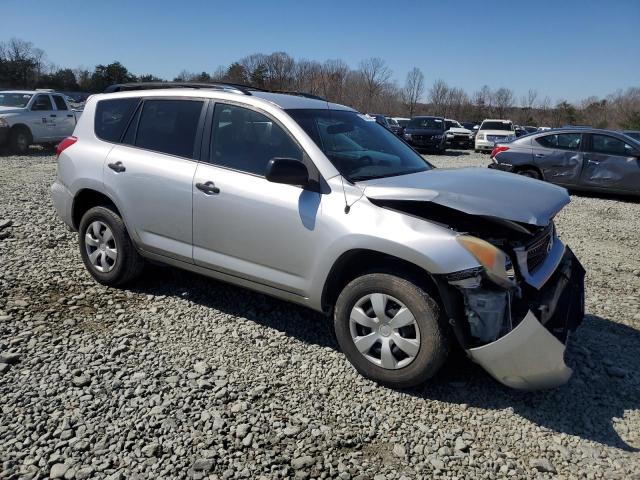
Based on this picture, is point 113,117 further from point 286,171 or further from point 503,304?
point 503,304

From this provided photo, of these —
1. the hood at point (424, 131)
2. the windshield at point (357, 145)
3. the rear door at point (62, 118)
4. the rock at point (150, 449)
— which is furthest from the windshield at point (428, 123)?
the rock at point (150, 449)

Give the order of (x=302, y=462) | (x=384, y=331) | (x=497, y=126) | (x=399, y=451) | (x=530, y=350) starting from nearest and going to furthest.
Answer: (x=302, y=462) < (x=399, y=451) < (x=530, y=350) < (x=384, y=331) < (x=497, y=126)

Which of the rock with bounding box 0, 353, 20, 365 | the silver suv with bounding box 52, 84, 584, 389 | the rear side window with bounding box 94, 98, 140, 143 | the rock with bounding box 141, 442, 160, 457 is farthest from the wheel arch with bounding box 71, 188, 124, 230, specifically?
the rock with bounding box 141, 442, 160, 457

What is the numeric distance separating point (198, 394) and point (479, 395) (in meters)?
1.82

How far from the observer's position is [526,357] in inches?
116

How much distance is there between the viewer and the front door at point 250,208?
3580 mm

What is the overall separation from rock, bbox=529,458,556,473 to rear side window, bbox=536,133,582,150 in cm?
1025

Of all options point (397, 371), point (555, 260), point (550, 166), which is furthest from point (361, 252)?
point (550, 166)

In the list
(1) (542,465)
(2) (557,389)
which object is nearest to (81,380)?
(1) (542,465)

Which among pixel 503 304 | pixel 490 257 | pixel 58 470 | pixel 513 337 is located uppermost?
pixel 490 257

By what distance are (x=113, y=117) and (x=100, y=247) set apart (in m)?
1.20

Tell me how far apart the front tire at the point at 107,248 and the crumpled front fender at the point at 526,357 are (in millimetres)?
3070

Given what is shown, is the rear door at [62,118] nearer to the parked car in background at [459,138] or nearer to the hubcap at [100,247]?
the hubcap at [100,247]

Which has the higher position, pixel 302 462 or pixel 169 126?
pixel 169 126
